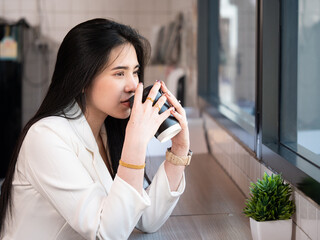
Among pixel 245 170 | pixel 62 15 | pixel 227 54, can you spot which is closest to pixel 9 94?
pixel 62 15

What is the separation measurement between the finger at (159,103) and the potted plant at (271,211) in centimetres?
37

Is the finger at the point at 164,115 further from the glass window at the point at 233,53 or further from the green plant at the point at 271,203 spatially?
the glass window at the point at 233,53

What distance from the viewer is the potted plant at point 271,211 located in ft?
4.77

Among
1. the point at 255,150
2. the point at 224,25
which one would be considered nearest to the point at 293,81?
the point at 255,150

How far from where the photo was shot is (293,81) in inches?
72.8

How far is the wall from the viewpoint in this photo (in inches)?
200

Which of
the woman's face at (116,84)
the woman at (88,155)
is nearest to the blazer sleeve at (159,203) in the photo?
the woman at (88,155)

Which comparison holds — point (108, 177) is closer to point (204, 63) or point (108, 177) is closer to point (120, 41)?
point (120, 41)

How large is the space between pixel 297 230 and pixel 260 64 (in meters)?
0.66

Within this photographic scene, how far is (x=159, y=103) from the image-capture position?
1.47 meters

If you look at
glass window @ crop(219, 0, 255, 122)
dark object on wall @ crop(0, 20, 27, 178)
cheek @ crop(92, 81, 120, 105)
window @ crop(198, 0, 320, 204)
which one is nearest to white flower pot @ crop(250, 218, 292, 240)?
window @ crop(198, 0, 320, 204)

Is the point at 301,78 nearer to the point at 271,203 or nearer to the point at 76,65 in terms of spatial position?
the point at 271,203

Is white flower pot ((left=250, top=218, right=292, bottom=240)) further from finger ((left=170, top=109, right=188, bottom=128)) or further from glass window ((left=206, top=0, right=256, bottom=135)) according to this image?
glass window ((left=206, top=0, right=256, bottom=135))

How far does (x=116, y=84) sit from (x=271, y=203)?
0.57m
